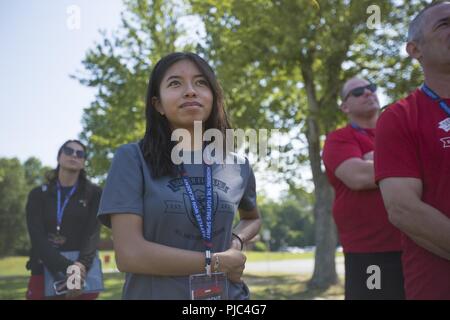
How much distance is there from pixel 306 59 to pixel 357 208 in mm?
11177

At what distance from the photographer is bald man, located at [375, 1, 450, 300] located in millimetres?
2039

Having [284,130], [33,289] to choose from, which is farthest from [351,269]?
[284,130]

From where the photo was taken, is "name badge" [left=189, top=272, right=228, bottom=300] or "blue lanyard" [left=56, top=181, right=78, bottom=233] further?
"blue lanyard" [left=56, top=181, right=78, bottom=233]

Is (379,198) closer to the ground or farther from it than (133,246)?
farther from it

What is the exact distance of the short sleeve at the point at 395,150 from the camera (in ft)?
6.98

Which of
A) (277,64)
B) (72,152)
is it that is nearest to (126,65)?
(277,64)

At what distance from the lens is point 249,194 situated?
2451 mm

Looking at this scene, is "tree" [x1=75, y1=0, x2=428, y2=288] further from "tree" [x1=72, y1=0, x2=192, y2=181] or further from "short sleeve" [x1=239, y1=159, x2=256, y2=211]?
"short sleeve" [x1=239, y1=159, x2=256, y2=211]

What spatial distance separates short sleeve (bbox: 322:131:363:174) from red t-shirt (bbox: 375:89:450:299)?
1.15 m

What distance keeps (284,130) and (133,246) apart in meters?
13.3

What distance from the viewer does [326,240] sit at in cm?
1437

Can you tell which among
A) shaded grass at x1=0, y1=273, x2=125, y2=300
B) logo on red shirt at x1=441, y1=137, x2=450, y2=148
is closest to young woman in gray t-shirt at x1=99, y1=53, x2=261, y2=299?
logo on red shirt at x1=441, y1=137, x2=450, y2=148

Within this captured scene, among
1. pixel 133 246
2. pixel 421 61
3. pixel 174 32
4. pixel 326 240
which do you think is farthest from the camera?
pixel 174 32

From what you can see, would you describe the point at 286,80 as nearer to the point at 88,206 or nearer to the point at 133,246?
the point at 88,206
